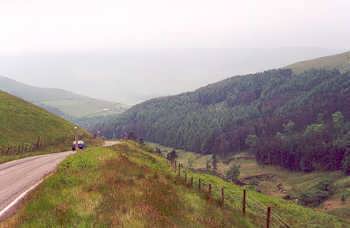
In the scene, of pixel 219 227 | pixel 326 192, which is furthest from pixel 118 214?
pixel 326 192

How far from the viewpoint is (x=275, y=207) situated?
49969 millimetres

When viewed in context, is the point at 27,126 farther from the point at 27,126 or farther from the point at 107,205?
the point at 107,205

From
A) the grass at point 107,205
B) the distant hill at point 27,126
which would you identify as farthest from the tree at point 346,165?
the grass at point 107,205

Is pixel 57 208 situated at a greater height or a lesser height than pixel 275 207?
greater

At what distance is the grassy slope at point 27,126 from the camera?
212 ft

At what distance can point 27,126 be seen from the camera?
233ft

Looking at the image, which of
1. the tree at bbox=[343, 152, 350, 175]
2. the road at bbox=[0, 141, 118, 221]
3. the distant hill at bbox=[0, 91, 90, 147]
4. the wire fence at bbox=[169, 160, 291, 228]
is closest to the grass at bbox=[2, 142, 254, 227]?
the road at bbox=[0, 141, 118, 221]

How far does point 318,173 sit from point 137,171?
176m

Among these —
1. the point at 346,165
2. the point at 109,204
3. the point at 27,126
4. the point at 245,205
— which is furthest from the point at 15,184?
the point at 346,165

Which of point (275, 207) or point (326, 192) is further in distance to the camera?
point (326, 192)

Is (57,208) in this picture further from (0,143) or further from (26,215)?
(0,143)

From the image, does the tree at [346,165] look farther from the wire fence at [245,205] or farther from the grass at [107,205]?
the grass at [107,205]

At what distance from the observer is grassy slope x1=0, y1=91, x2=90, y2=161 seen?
212 feet

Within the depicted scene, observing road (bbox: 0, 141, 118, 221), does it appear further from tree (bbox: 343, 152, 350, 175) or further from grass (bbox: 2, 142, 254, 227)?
tree (bbox: 343, 152, 350, 175)
